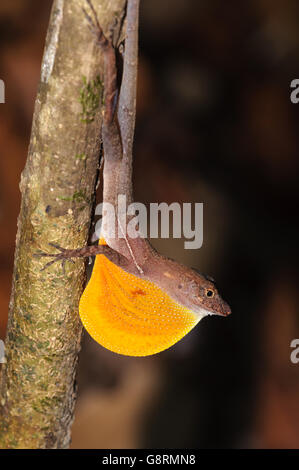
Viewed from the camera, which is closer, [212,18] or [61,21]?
[61,21]

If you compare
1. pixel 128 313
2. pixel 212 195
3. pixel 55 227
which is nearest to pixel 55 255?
pixel 55 227

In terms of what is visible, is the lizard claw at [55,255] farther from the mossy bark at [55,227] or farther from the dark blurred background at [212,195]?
the dark blurred background at [212,195]

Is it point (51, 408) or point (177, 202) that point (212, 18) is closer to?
point (177, 202)

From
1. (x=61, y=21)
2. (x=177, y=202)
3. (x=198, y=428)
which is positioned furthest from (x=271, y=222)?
(x=61, y=21)

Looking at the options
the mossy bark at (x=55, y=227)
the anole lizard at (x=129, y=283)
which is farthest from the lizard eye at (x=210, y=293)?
the mossy bark at (x=55, y=227)

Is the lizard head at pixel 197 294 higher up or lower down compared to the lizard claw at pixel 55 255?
lower down

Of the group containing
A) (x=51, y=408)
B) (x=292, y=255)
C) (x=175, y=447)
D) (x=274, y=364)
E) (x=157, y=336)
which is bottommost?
(x=175, y=447)

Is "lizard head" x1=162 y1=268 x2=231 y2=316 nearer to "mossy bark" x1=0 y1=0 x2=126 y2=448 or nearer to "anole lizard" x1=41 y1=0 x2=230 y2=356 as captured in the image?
"anole lizard" x1=41 y1=0 x2=230 y2=356

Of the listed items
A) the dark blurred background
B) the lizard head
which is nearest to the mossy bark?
the lizard head
